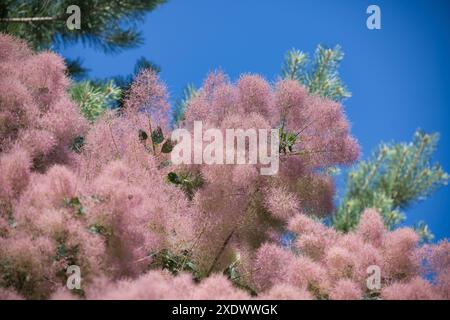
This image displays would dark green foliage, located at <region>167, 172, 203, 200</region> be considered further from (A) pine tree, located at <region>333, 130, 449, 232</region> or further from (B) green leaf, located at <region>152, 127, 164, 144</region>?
(A) pine tree, located at <region>333, 130, 449, 232</region>

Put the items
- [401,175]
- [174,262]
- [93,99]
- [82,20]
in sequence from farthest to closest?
[401,175] → [82,20] → [93,99] → [174,262]

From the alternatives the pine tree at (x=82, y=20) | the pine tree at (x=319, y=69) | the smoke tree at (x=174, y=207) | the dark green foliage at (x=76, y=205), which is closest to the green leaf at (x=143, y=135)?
the smoke tree at (x=174, y=207)

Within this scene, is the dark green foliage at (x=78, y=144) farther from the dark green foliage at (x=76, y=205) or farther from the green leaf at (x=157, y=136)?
the dark green foliage at (x=76, y=205)

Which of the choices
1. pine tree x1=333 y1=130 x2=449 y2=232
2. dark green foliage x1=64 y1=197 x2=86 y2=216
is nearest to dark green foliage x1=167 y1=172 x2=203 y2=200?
dark green foliage x1=64 y1=197 x2=86 y2=216

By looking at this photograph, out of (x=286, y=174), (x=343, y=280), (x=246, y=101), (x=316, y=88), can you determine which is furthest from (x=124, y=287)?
(x=316, y=88)

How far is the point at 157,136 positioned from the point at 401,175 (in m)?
4.58

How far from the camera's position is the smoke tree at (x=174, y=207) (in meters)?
1.42

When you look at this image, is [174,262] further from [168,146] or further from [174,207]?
[168,146]

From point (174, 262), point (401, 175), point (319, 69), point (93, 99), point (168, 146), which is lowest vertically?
point (174, 262)

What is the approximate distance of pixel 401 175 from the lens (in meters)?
6.06

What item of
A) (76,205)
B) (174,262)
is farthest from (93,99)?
(76,205)

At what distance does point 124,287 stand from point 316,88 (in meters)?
3.15

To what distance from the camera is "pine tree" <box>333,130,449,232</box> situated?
602 centimetres
